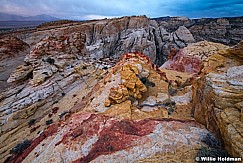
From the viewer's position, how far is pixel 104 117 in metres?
13.8

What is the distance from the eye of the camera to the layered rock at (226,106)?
26.1ft

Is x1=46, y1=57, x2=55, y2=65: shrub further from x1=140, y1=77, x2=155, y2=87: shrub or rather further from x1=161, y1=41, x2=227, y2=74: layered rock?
x1=161, y1=41, x2=227, y2=74: layered rock

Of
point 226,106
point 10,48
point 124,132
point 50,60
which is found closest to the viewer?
point 226,106

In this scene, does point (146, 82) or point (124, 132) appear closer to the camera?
point (124, 132)

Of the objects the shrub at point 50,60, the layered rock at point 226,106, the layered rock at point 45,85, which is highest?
the layered rock at point 226,106

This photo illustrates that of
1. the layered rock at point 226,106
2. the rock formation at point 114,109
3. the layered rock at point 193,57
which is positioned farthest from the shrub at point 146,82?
the layered rock at point 193,57

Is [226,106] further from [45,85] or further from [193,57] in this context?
[193,57]

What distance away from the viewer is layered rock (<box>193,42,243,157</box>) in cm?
797

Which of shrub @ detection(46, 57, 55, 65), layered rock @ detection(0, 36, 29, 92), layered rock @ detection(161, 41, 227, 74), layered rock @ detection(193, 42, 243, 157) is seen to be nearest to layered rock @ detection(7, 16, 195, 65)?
layered rock @ detection(0, 36, 29, 92)

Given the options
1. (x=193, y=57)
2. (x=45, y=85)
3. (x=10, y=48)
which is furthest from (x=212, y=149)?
(x=10, y=48)

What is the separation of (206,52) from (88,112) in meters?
28.5

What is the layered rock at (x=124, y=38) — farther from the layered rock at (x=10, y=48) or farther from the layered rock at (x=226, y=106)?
the layered rock at (x=226, y=106)

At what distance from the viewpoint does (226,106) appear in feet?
31.4

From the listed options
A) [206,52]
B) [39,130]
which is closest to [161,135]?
[39,130]
